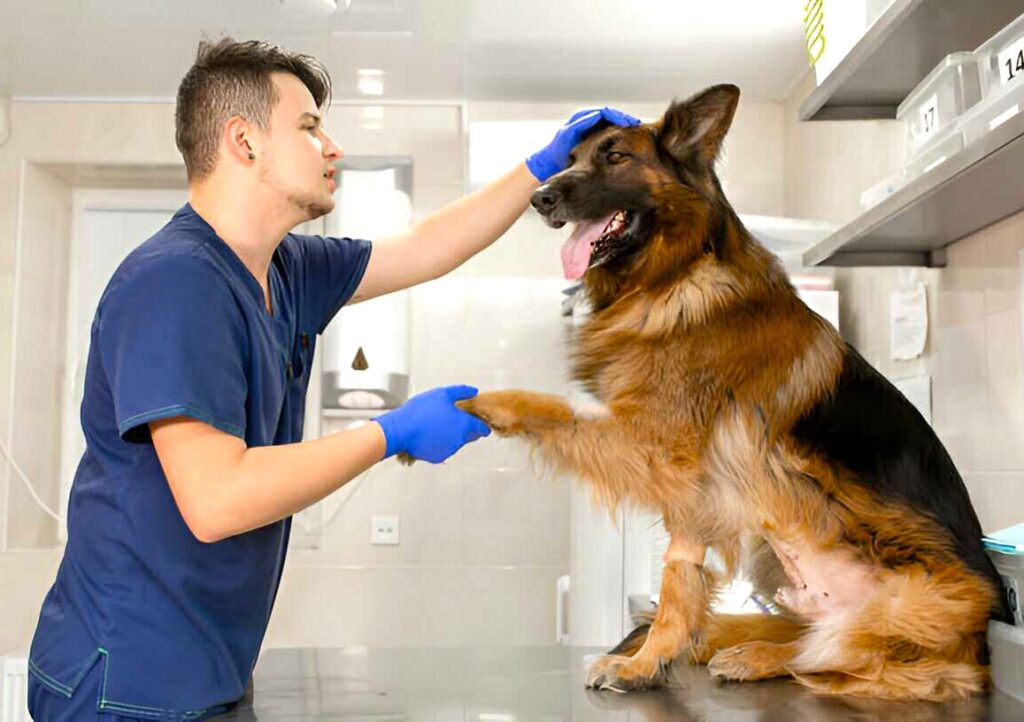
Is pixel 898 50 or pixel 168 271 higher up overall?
pixel 898 50

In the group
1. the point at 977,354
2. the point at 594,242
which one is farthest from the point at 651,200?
the point at 977,354

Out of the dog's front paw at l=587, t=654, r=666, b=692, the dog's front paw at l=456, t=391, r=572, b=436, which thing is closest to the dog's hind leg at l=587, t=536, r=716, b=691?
the dog's front paw at l=587, t=654, r=666, b=692

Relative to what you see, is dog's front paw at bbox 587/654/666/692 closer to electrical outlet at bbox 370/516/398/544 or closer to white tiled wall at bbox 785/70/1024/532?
white tiled wall at bbox 785/70/1024/532

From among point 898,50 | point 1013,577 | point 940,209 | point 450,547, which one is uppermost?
point 898,50

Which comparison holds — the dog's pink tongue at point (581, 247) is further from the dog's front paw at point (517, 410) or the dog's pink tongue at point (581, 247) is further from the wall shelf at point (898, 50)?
the wall shelf at point (898, 50)

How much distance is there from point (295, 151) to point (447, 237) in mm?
447

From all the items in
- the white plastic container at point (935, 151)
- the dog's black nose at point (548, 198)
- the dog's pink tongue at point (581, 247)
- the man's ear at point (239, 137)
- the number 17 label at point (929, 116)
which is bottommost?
the dog's pink tongue at point (581, 247)

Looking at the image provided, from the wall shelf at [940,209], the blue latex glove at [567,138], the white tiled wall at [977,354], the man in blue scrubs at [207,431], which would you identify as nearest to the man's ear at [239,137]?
the man in blue scrubs at [207,431]

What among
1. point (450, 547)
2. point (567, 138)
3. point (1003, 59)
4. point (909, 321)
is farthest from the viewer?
point (450, 547)

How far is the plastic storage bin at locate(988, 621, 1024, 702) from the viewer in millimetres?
1260

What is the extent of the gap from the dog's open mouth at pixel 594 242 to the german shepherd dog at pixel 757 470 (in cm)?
1

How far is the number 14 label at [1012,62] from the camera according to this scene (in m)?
1.44

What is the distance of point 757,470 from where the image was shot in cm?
141

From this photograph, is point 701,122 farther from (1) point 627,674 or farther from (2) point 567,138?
(1) point 627,674
